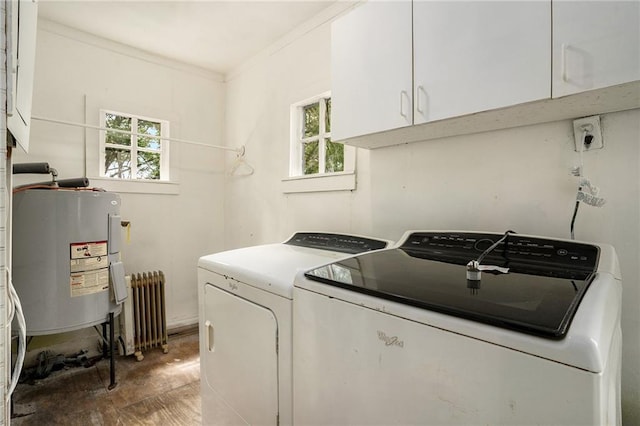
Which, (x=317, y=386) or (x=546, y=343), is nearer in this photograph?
(x=546, y=343)

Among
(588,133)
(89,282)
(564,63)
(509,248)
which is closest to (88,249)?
(89,282)

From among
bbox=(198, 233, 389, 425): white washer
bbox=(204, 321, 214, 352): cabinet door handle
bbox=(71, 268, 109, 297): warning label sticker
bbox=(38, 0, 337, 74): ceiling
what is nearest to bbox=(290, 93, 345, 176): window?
bbox=(38, 0, 337, 74): ceiling

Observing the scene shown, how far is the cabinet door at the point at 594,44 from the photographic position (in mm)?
870

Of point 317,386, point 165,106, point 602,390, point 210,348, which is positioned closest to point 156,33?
point 165,106

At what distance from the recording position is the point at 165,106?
3016 millimetres

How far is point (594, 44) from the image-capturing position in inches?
36.3

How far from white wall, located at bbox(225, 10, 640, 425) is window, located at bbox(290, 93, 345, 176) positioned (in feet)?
0.31

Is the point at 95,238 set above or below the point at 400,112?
below

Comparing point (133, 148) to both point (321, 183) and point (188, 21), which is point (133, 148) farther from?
point (321, 183)

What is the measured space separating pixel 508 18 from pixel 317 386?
1.37 m

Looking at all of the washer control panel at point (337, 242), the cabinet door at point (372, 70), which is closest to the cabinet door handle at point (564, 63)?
the cabinet door at point (372, 70)

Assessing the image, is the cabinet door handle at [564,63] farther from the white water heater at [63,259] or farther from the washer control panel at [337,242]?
the white water heater at [63,259]

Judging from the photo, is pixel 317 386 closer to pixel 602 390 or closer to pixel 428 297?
pixel 428 297

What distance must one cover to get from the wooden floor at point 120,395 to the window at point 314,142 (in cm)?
176
